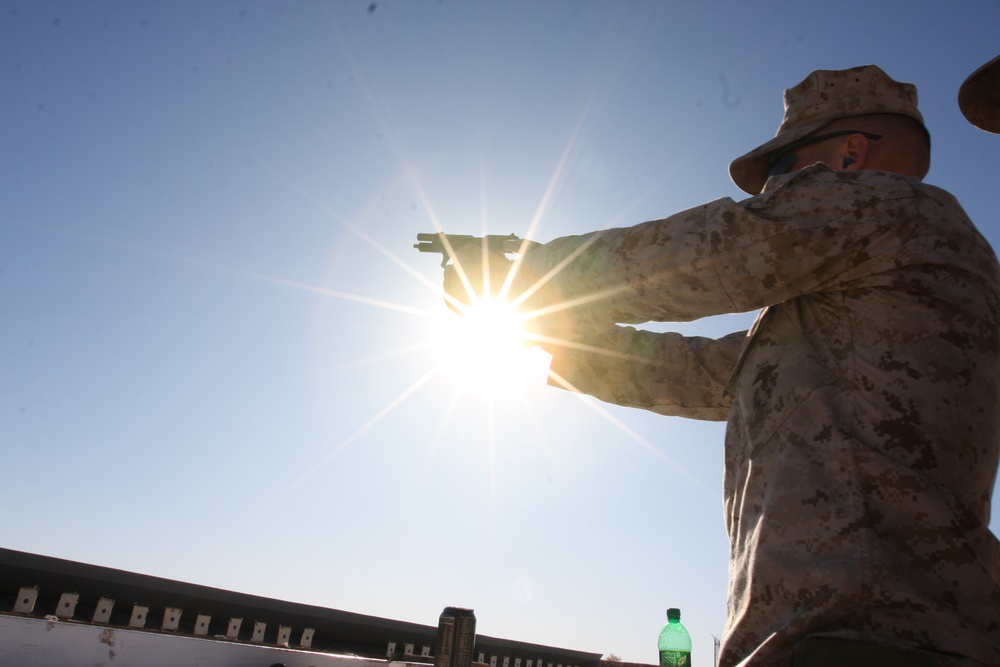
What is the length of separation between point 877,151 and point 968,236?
61 cm

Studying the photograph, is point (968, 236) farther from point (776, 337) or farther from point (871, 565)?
point (871, 565)

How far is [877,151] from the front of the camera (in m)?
2.28

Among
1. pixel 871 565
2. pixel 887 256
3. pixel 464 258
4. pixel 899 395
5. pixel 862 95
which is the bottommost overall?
pixel 871 565

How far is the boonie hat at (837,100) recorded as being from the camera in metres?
2.31

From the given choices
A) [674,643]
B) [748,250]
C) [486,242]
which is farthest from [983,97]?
[674,643]

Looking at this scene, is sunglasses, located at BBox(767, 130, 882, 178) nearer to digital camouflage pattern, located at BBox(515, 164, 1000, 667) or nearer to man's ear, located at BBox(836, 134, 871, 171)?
man's ear, located at BBox(836, 134, 871, 171)

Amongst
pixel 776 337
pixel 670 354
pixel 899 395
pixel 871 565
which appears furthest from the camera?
pixel 670 354

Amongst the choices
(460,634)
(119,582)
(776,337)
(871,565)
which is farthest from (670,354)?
(119,582)

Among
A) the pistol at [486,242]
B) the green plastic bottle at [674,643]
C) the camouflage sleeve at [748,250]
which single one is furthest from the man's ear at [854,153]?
the green plastic bottle at [674,643]

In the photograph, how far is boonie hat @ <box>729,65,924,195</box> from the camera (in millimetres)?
2314

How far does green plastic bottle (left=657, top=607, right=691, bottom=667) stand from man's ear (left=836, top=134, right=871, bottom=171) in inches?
133

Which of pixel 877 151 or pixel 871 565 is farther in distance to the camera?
pixel 877 151

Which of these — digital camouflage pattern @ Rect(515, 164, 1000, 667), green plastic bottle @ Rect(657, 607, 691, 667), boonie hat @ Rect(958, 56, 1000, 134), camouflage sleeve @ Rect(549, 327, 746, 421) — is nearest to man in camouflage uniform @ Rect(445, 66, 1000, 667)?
digital camouflage pattern @ Rect(515, 164, 1000, 667)

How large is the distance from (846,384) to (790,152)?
3.80 ft
